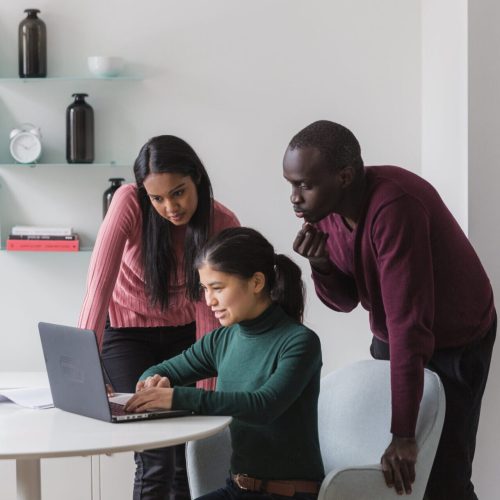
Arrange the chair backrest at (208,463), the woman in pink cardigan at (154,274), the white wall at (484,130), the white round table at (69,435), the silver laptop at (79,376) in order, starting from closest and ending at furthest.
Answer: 1. the white round table at (69,435)
2. the silver laptop at (79,376)
3. the chair backrest at (208,463)
4. the woman in pink cardigan at (154,274)
5. the white wall at (484,130)

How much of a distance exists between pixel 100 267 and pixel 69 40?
153 centimetres

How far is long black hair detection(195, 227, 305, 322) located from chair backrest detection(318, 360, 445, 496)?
0.24 meters

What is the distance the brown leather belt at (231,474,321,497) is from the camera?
2012 millimetres

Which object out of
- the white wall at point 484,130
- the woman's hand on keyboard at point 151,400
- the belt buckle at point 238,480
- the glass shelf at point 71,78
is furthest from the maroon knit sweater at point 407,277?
the glass shelf at point 71,78

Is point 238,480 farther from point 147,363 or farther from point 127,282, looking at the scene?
point 127,282

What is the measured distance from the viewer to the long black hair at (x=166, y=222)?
2.46 metres

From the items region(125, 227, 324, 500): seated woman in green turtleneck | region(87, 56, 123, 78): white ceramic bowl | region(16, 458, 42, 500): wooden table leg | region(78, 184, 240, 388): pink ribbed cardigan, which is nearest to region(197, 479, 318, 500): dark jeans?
region(125, 227, 324, 500): seated woman in green turtleneck

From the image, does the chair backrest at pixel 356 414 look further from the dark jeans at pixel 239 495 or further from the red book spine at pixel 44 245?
the red book spine at pixel 44 245

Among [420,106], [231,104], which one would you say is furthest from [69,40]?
[420,106]

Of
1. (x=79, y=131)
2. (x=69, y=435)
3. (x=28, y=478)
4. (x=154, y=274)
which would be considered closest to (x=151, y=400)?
(x=69, y=435)

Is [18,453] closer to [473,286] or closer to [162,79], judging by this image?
[473,286]

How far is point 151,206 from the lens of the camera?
8.42ft

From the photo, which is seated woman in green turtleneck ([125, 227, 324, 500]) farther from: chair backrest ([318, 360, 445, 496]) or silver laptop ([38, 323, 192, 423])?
chair backrest ([318, 360, 445, 496])

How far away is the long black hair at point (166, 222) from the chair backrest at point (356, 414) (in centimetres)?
48
